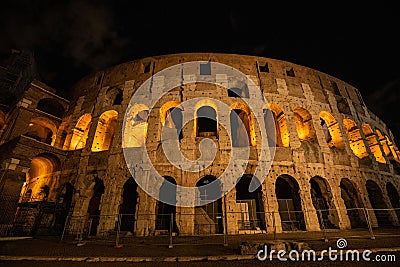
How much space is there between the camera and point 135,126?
15273mm

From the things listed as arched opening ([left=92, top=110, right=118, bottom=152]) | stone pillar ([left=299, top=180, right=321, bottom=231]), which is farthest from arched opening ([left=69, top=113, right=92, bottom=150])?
stone pillar ([left=299, top=180, right=321, bottom=231])

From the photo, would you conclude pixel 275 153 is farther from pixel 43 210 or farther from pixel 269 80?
pixel 43 210

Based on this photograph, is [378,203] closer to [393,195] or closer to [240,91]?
[393,195]

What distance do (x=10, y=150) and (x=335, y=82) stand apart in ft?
80.0

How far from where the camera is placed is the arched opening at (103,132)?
14.2 meters

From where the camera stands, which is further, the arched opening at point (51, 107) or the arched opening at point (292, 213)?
the arched opening at point (51, 107)

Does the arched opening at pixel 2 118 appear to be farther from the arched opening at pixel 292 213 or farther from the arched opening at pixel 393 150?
the arched opening at pixel 393 150

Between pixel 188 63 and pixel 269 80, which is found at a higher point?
pixel 188 63

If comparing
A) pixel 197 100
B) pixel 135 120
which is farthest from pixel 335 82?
pixel 135 120

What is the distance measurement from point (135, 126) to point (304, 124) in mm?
12762

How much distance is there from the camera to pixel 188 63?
51.5ft

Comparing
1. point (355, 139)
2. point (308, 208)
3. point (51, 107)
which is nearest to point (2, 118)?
point (51, 107)

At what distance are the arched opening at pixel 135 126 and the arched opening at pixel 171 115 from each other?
1271mm

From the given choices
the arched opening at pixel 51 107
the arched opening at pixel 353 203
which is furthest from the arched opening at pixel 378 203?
the arched opening at pixel 51 107
